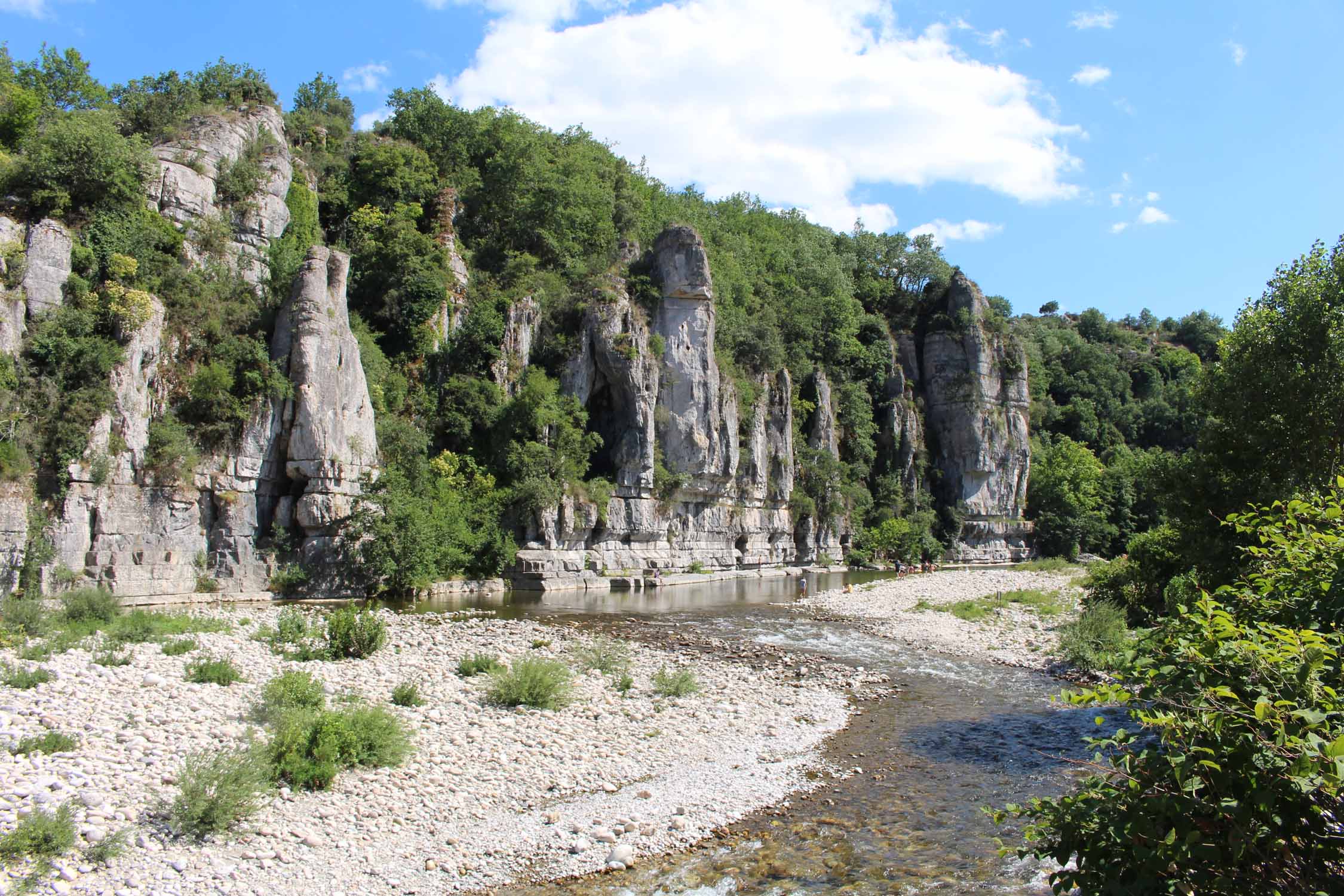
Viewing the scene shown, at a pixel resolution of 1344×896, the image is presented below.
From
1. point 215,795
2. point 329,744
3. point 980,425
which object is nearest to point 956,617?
point 329,744

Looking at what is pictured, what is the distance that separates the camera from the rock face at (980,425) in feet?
227

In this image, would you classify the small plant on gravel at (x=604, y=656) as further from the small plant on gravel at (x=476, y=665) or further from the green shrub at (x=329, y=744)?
the green shrub at (x=329, y=744)

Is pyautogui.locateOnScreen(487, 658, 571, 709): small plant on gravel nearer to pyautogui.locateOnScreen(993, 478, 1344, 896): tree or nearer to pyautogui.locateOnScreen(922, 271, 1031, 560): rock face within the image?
pyautogui.locateOnScreen(993, 478, 1344, 896): tree

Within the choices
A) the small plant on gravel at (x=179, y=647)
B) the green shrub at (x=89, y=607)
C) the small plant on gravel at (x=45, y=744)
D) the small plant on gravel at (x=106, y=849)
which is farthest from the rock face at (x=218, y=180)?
the small plant on gravel at (x=106, y=849)

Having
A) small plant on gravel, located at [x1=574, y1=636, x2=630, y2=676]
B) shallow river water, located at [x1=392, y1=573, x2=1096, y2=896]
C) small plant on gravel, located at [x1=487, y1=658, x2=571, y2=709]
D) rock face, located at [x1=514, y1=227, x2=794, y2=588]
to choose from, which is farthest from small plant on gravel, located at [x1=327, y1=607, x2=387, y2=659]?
rock face, located at [x1=514, y1=227, x2=794, y2=588]

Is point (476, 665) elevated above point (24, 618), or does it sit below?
below

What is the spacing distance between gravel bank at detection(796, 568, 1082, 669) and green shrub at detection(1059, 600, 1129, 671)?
2.54 feet

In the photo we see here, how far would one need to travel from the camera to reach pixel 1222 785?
371cm

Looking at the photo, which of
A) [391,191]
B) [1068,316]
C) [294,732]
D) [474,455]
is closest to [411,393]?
[474,455]

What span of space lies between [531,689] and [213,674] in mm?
5395

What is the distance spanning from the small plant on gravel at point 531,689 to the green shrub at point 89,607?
1026 cm

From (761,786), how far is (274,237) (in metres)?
35.8

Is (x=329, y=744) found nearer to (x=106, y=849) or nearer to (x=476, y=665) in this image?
(x=106, y=849)

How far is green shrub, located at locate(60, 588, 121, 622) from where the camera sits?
17.8 metres
